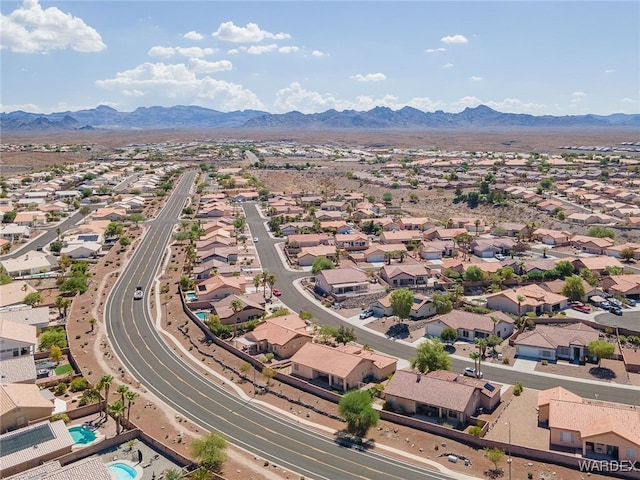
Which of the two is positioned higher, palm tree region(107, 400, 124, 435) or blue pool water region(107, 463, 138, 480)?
palm tree region(107, 400, 124, 435)

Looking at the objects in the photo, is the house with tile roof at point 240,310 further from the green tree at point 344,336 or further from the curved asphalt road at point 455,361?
the green tree at point 344,336

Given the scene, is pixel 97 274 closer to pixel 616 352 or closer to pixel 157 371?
pixel 157 371

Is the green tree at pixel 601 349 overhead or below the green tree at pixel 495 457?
overhead

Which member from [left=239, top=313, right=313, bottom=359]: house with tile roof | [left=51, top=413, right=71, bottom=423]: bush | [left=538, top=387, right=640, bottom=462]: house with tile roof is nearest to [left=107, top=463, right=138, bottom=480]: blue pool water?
[left=51, top=413, right=71, bottom=423]: bush

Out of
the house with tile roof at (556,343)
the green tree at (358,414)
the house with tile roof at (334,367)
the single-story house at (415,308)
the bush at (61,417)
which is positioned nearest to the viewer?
the green tree at (358,414)

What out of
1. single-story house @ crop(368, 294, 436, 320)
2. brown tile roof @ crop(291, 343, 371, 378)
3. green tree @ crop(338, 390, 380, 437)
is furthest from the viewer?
single-story house @ crop(368, 294, 436, 320)

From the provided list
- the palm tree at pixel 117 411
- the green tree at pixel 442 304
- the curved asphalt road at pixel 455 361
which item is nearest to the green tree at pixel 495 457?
the curved asphalt road at pixel 455 361

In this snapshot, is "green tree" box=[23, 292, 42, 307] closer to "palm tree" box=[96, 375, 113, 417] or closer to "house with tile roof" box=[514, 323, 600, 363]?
"palm tree" box=[96, 375, 113, 417]

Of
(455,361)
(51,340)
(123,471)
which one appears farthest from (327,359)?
(51,340)
